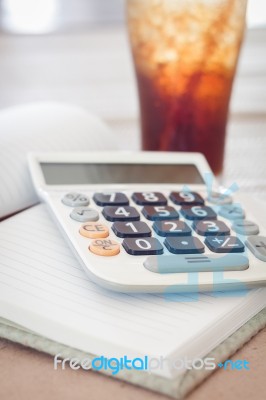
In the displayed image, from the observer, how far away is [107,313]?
291 millimetres

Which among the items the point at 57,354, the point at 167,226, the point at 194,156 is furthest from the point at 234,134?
the point at 57,354

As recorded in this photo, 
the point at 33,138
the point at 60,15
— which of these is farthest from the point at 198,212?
the point at 60,15

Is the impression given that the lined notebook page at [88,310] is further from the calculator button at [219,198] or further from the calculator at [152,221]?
the calculator button at [219,198]

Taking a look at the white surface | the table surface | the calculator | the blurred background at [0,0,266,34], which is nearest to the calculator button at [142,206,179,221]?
the calculator

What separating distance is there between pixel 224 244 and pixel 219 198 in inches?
3.3

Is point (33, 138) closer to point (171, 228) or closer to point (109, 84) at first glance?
point (171, 228)

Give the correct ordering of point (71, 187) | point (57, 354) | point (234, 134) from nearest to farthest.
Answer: point (57, 354) < point (71, 187) < point (234, 134)

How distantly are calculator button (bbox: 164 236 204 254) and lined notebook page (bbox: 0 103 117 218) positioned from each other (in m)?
0.14

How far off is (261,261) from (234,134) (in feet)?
1.13

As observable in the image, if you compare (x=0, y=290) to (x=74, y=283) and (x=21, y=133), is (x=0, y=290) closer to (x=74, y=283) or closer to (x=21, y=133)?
(x=74, y=283)

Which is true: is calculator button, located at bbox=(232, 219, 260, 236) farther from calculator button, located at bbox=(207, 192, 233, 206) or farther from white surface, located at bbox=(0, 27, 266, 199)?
white surface, located at bbox=(0, 27, 266, 199)

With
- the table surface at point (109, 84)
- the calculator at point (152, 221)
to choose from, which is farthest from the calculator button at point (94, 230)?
the table surface at point (109, 84)

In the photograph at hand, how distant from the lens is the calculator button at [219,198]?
41 cm

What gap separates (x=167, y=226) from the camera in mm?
355
